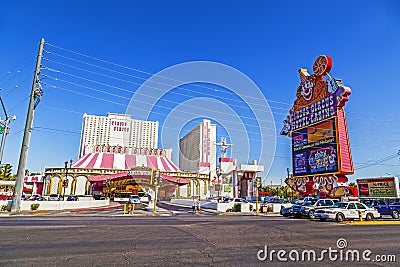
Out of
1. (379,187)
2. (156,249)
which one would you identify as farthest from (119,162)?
Result: (156,249)

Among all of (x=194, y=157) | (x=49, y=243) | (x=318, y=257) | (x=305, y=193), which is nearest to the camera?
(x=318, y=257)

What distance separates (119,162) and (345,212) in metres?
61.5

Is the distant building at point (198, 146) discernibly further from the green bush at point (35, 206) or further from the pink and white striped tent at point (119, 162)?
the green bush at point (35, 206)

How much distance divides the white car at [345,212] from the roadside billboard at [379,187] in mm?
33644

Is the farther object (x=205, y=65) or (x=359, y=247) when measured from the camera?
(x=205, y=65)

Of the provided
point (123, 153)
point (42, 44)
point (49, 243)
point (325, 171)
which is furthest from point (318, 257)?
point (123, 153)

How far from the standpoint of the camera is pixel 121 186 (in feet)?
263

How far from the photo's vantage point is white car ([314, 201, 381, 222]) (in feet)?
64.5

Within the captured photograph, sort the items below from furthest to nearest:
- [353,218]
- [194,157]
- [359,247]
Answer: [194,157] < [353,218] < [359,247]

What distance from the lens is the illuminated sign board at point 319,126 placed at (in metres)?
42.6

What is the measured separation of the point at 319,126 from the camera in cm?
4644

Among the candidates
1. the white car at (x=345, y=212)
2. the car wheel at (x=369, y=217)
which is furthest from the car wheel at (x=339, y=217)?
the car wheel at (x=369, y=217)

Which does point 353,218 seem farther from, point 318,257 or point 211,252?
point 211,252

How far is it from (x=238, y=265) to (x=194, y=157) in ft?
435
